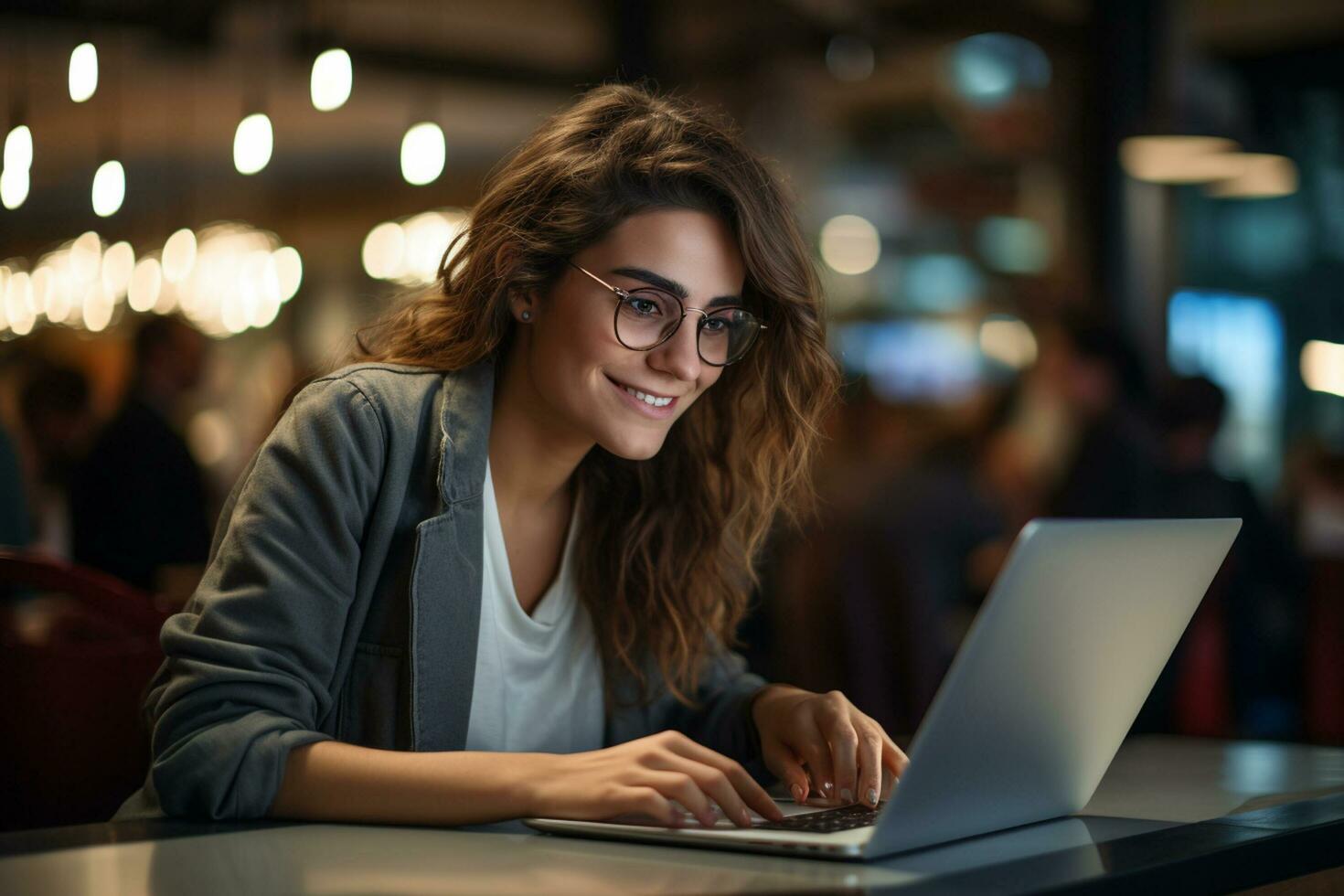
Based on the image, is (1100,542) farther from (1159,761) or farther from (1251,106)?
(1251,106)

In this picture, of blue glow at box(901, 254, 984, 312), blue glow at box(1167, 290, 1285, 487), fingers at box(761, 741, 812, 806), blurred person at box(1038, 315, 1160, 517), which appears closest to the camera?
fingers at box(761, 741, 812, 806)

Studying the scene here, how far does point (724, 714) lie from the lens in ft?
5.91

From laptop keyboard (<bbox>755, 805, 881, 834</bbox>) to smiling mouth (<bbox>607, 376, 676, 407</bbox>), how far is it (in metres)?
0.54

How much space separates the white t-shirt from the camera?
1.67m

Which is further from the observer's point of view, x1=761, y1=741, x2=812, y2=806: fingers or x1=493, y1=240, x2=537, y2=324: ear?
x1=493, y1=240, x2=537, y2=324: ear

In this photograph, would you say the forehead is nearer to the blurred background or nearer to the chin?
the chin

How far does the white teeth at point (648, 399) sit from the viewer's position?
170 cm

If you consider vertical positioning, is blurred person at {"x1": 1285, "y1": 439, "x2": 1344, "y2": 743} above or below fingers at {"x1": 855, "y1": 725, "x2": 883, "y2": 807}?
below

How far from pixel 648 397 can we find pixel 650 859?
71 centimetres

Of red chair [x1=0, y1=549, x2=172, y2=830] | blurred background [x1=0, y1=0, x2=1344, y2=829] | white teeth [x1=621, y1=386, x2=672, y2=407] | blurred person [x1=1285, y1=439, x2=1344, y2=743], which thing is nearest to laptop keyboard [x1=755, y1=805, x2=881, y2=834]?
white teeth [x1=621, y1=386, x2=672, y2=407]

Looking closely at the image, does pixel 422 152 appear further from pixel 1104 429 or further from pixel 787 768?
pixel 787 768

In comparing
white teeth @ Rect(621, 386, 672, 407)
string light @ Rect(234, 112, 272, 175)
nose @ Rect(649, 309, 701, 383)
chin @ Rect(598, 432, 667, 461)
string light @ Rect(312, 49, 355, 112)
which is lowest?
chin @ Rect(598, 432, 667, 461)

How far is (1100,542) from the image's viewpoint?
42.4 inches

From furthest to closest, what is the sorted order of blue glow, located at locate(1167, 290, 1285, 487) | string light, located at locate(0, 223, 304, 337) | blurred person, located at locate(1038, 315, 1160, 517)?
string light, located at locate(0, 223, 304, 337)
blue glow, located at locate(1167, 290, 1285, 487)
blurred person, located at locate(1038, 315, 1160, 517)
